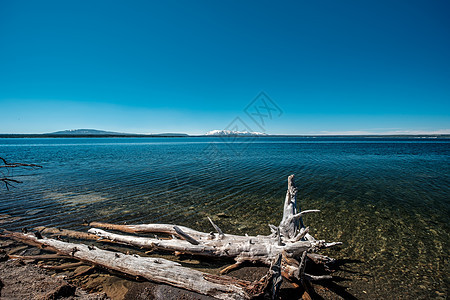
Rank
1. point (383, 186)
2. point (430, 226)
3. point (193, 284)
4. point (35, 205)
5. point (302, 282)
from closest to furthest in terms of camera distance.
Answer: point (193, 284) → point (302, 282) → point (430, 226) → point (35, 205) → point (383, 186)

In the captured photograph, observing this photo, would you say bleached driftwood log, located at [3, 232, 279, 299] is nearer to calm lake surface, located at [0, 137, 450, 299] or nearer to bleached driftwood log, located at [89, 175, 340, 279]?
bleached driftwood log, located at [89, 175, 340, 279]

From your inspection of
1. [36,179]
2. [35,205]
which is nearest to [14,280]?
[35,205]

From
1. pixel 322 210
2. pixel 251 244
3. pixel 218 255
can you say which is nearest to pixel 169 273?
pixel 218 255

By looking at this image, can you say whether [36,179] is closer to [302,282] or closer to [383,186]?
[302,282]

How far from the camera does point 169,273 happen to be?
5.63 meters

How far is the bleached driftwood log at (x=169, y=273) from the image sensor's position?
4988 mm

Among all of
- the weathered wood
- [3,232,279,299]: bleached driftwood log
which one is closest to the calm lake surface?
the weathered wood

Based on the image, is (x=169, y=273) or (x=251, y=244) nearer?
(x=169, y=273)

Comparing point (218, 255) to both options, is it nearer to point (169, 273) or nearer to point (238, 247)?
point (238, 247)

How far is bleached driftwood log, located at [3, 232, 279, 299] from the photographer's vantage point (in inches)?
196

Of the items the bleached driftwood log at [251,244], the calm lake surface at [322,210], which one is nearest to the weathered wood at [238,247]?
the bleached driftwood log at [251,244]

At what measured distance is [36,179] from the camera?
19.7m

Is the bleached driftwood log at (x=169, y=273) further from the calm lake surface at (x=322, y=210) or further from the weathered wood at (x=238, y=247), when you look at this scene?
the calm lake surface at (x=322, y=210)

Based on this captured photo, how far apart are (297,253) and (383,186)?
1605 centimetres
